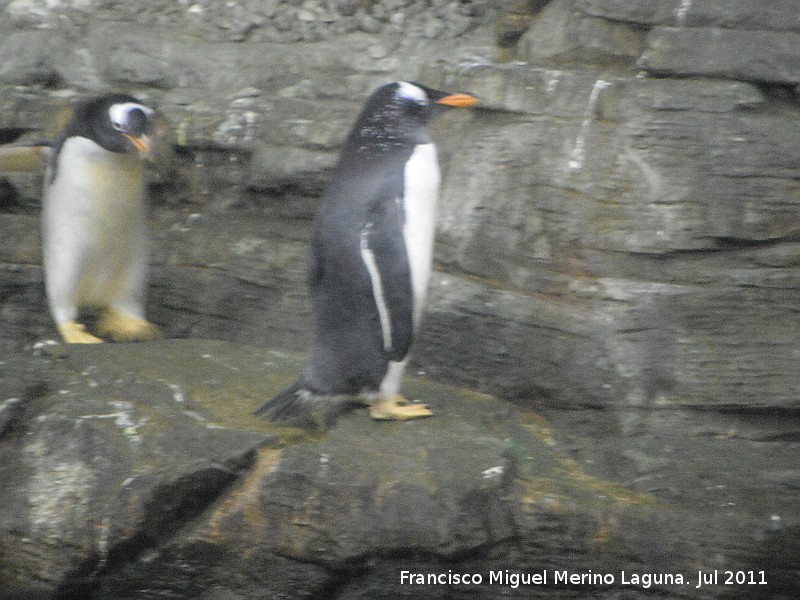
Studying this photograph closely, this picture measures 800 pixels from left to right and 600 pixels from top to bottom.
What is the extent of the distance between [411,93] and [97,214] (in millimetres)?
1283

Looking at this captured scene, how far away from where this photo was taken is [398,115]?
11.4 ft

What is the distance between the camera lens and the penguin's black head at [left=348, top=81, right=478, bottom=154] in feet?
11.3

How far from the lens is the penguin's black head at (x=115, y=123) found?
13.2ft

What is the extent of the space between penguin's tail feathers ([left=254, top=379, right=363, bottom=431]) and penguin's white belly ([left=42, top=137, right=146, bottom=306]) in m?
1.12

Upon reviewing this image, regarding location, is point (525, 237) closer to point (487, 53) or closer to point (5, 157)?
point (487, 53)

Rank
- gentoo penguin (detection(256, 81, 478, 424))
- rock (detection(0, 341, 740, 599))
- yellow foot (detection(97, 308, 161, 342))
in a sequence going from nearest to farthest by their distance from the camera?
rock (detection(0, 341, 740, 599)) < gentoo penguin (detection(256, 81, 478, 424)) < yellow foot (detection(97, 308, 161, 342))

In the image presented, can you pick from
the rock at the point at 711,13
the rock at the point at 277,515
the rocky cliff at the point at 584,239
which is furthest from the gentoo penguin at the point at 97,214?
the rock at the point at 711,13

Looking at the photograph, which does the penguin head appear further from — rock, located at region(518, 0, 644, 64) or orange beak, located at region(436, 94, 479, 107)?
rock, located at region(518, 0, 644, 64)

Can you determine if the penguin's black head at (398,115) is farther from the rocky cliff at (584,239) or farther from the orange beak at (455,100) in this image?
the rocky cliff at (584,239)

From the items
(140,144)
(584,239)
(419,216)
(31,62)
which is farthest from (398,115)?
(31,62)

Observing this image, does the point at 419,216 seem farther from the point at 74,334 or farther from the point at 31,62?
the point at 31,62

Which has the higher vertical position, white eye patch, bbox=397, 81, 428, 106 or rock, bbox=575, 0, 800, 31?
rock, bbox=575, 0, 800, 31

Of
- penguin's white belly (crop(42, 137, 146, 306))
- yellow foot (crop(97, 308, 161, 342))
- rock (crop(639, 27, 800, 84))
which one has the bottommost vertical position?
yellow foot (crop(97, 308, 161, 342))

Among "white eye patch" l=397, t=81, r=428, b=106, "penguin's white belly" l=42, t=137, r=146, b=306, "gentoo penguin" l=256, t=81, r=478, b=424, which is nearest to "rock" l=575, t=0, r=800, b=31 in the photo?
"white eye patch" l=397, t=81, r=428, b=106
